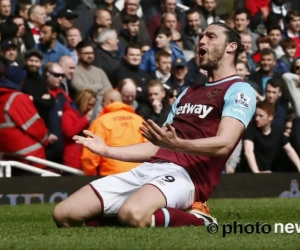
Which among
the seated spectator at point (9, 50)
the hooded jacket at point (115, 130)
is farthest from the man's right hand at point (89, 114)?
the seated spectator at point (9, 50)

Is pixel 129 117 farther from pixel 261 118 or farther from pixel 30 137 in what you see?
pixel 261 118

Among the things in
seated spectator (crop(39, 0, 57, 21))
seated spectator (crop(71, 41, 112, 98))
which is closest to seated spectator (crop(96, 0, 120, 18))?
seated spectator (crop(39, 0, 57, 21))

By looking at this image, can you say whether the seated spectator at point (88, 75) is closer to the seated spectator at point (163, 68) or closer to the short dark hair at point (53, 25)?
the short dark hair at point (53, 25)

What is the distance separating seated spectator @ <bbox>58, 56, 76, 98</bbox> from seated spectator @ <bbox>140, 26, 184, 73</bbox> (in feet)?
5.24

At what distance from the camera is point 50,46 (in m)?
16.1

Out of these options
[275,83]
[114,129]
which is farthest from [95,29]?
[114,129]

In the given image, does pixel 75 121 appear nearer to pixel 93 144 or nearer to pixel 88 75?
pixel 88 75

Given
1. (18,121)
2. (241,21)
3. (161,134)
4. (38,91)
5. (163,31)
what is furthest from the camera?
(241,21)

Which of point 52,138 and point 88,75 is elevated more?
point 88,75

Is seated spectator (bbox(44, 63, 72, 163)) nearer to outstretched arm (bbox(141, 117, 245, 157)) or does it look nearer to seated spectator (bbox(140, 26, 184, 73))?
seated spectator (bbox(140, 26, 184, 73))

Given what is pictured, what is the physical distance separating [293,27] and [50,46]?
5.41 m

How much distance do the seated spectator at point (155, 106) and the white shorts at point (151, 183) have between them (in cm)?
628

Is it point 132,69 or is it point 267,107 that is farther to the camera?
point 132,69

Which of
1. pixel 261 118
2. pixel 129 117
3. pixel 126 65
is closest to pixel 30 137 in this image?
pixel 129 117
